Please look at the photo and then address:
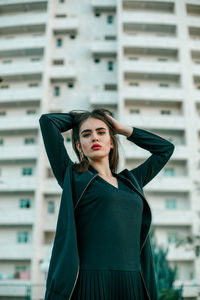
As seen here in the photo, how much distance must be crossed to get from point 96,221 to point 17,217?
770 inches

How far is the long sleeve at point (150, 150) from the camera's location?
1.77 meters

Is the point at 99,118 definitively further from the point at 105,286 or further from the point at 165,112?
the point at 165,112

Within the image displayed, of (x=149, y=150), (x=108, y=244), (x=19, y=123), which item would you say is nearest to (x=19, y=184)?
(x=19, y=123)

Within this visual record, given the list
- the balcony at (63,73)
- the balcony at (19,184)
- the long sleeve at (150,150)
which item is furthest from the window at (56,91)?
the long sleeve at (150,150)

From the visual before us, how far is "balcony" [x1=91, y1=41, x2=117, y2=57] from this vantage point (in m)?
23.6

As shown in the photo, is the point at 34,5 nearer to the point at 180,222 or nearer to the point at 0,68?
the point at 0,68

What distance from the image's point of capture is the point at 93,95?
21984 mm

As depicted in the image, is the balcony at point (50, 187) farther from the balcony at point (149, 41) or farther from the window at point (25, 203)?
the balcony at point (149, 41)

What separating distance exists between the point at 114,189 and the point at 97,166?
0.22m

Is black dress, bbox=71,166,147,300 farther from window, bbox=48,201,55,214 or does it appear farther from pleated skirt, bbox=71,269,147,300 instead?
window, bbox=48,201,55,214

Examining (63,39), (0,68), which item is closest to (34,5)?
(63,39)

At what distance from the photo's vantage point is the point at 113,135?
168 cm

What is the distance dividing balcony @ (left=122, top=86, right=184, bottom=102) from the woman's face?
20.7 metres

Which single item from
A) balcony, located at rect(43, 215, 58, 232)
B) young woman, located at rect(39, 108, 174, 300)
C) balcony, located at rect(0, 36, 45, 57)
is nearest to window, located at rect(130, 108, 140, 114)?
balcony, located at rect(0, 36, 45, 57)
